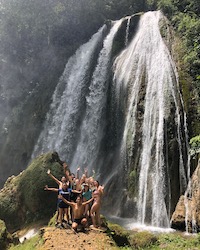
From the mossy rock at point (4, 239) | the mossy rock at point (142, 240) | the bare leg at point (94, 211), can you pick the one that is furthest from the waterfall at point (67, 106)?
the bare leg at point (94, 211)

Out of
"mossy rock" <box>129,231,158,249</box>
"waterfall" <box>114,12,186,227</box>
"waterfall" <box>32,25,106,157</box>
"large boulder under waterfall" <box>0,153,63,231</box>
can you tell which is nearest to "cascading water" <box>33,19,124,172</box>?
"waterfall" <box>32,25,106,157</box>

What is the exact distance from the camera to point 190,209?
39.6 feet

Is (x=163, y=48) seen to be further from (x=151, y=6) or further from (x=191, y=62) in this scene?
(x=151, y=6)

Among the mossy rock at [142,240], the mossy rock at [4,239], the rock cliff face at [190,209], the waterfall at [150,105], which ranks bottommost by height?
the mossy rock at [4,239]

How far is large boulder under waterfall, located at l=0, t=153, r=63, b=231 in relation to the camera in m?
12.2

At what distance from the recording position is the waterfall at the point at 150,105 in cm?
1359

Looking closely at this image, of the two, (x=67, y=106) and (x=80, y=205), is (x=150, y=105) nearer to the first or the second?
(x=67, y=106)

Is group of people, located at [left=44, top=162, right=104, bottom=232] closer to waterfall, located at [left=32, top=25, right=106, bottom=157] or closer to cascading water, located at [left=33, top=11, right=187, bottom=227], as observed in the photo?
cascading water, located at [left=33, top=11, right=187, bottom=227]

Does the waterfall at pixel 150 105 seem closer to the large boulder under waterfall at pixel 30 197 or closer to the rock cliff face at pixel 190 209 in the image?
the rock cliff face at pixel 190 209

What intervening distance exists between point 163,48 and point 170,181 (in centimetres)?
806

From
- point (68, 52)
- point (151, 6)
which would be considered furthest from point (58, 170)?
point (151, 6)

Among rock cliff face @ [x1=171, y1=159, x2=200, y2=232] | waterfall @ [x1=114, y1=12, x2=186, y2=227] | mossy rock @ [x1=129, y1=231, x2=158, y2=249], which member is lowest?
mossy rock @ [x1=129, y1=231, x2=158, y2=249]

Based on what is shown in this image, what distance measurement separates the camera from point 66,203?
8.31 metres

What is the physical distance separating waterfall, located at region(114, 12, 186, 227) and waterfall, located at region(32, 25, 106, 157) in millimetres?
3848
